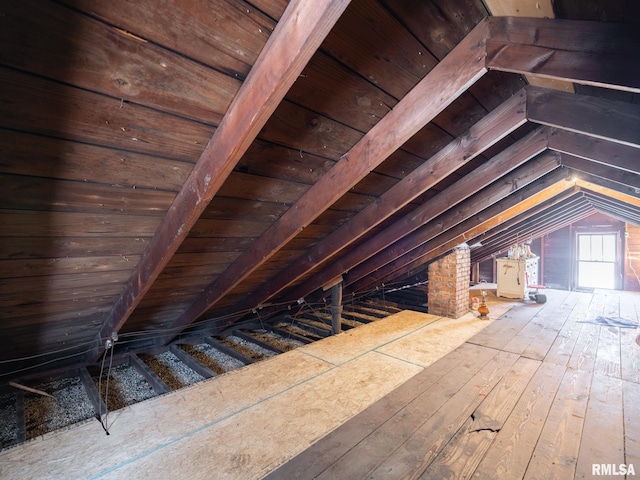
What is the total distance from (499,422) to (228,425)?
1837 mm

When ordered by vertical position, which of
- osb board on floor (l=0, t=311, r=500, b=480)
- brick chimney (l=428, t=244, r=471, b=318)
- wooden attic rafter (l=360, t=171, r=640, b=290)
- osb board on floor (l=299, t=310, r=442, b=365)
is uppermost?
wooden attic rafter (l=360, t=171, r=640, b=290)

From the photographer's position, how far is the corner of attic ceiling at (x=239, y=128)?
0.91m

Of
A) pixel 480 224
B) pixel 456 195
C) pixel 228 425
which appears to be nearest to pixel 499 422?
pixel 456 195

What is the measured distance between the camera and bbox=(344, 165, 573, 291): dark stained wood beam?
2.94 meters

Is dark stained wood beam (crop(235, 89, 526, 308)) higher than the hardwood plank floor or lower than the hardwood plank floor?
higher

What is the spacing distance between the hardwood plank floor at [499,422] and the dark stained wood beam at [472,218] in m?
1.35

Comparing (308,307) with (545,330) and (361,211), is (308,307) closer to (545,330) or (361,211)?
(361,211)

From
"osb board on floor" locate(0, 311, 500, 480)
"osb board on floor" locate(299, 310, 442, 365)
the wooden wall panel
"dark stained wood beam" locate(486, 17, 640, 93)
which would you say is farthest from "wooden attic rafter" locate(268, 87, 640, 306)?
the wooden wall panel

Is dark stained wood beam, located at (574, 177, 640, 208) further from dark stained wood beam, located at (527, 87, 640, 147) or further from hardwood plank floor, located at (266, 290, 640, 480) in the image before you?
dark stained wood beam, located at (527, 87, 640, 147)

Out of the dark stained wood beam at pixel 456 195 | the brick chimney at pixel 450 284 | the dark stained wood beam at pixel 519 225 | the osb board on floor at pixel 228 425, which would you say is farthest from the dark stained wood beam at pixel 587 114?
the dark stained wood beam at pixel 519 225

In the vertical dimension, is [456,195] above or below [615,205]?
below

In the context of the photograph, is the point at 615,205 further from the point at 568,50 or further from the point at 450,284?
the point at 568,50

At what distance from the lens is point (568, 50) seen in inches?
38.6

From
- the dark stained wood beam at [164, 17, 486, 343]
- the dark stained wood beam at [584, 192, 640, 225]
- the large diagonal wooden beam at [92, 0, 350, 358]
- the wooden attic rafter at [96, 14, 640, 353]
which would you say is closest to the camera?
the large diagonal wooden beam at [92, 0, 350, 358]
